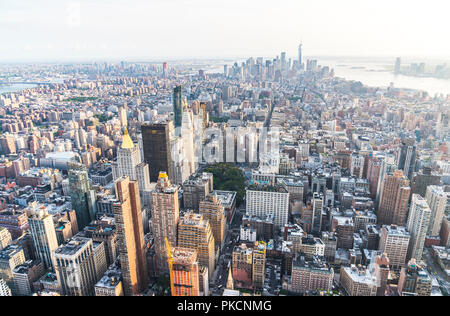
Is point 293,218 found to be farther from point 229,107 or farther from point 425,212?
point 229,107

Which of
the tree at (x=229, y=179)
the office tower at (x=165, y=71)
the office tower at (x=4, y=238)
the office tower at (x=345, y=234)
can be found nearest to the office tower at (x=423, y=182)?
the office tower at (x=345, y=234)

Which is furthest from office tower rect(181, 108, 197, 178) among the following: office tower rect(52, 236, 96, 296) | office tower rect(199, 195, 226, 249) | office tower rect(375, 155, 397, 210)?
office tower rect(375, 155, 397, 210)

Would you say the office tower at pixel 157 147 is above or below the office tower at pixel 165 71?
below

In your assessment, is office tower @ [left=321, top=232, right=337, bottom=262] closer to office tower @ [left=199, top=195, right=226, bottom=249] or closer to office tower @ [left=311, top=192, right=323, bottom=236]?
office tower @ [left=311, top=192, right=323, bottom=236]

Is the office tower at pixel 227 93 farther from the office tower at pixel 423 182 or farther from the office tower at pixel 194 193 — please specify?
the office tower at pixel 423 182

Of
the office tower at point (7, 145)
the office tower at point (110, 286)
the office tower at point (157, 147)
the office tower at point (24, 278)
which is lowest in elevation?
the office tower at point (24, 278)

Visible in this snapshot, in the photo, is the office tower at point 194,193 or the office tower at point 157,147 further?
the office tower at point 157,147

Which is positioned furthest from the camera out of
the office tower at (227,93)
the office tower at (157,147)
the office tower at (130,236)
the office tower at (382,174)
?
the office tower at (227,93)

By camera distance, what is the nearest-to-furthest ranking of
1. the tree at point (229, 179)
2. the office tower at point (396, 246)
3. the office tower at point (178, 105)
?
the office tower at point (396, 246)
the tree at point (229, 179)
the office tower at point (178, 105)
